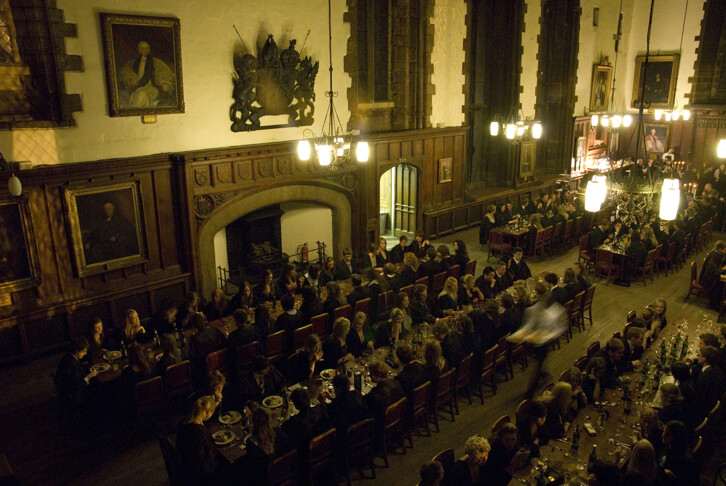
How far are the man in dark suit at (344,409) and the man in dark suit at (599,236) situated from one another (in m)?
9.09

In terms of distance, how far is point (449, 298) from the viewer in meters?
9.35

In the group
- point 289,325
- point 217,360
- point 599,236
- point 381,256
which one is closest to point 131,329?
point 217,360

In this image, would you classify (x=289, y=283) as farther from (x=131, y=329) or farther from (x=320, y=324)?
(x=131, y=329)

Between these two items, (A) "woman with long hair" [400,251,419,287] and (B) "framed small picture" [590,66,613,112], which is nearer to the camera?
(A) "woman with long hair" [400,251,419,287]

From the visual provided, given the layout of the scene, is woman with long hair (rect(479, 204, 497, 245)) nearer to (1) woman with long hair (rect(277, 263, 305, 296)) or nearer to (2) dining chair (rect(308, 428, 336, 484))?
(1) woman with long hair (rect(277, 263, 305, 296))

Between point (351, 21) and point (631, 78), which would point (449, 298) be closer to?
point (351, 21)

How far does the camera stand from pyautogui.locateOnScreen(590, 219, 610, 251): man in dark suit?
13.2 m

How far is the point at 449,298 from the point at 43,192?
6903 mm

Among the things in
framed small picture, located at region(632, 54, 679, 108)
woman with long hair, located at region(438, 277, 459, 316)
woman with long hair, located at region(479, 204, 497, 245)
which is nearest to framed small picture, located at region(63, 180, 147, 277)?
woman with long hair, located at region(438, 277, 459, 316)

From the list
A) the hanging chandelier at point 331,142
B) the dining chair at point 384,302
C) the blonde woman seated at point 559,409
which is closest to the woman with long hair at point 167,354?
the dining chair at point 384,302

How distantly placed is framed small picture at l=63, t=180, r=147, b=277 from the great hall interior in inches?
1.1

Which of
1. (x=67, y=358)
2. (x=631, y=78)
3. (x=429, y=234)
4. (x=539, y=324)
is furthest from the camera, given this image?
(x=631, y=78)

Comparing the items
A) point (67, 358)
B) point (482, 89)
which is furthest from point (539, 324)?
point (482, 89)

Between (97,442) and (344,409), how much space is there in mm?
3537
